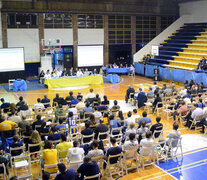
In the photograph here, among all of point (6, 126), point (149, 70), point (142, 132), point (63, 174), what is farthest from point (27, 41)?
point (63, 174)

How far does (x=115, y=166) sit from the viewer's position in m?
8.35

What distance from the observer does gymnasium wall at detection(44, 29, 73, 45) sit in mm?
25094

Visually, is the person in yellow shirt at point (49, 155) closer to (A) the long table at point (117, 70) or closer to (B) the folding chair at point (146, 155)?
(B) the folding chair at point (146, 155)

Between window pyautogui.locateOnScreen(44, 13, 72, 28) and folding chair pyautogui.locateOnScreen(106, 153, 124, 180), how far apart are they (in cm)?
1909

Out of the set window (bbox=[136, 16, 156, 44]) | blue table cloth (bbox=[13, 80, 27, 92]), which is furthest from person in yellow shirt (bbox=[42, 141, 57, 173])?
window (bbox=[136, 16, 156, 44])

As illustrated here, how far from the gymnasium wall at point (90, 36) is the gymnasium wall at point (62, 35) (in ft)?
3.13

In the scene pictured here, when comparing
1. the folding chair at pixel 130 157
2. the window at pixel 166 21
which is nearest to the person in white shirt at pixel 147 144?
the folding chair at pixel 130 157

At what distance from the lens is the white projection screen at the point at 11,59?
2261cm

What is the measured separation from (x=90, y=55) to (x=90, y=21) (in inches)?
125

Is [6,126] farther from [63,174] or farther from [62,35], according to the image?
[62,35]

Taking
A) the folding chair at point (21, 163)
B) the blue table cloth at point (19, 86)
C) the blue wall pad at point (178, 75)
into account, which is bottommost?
the folding chair at point (21, 163)

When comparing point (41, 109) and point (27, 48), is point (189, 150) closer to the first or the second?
point (41, 109)

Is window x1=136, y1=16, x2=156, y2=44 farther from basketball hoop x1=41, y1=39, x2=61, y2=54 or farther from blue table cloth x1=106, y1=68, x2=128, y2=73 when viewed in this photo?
basketball hoop x1=41, y1=39, x2=61, y2=54

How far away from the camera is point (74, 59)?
26.4 m
